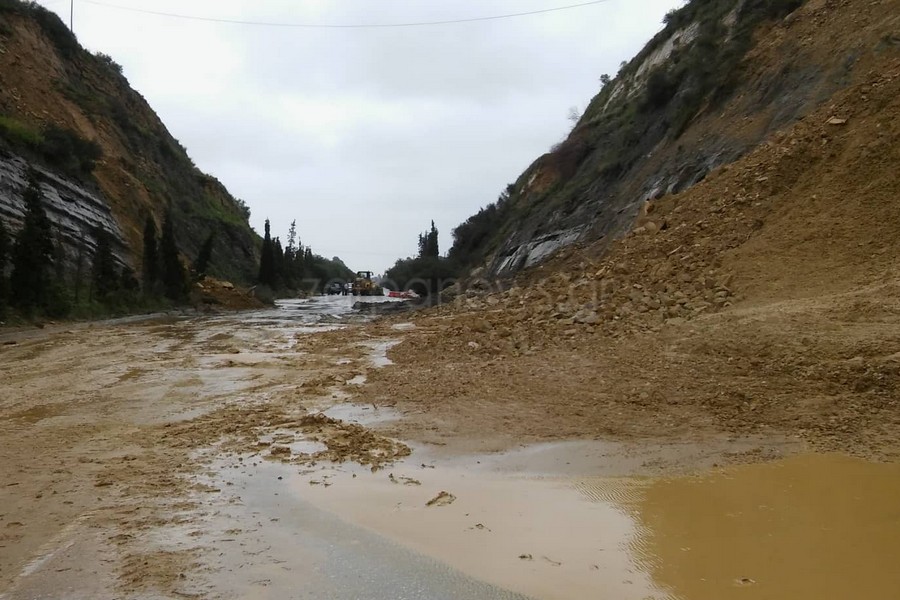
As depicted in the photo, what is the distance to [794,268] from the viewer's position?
33.7 feet

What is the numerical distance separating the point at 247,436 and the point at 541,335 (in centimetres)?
585

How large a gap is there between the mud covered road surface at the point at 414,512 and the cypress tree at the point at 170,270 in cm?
3033

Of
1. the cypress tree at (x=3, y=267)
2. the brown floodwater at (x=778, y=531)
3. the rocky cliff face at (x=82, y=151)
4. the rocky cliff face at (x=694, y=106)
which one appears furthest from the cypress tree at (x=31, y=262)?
the brown floodwater at (x=778, y=531)

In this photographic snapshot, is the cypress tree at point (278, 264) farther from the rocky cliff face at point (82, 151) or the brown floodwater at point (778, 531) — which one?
the brown floodwater at point (778, 531)

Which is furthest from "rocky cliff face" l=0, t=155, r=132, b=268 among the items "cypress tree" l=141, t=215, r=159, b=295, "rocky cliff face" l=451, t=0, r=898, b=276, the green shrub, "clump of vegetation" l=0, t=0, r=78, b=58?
"rocky cliff face" l=451, t=0, r=898, b=276

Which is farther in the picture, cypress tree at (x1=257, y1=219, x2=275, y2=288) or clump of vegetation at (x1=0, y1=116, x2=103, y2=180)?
cypress tree at (x1=257, y1=219, x2=275, y2=288)

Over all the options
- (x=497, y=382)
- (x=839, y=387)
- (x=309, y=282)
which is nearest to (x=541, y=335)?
(x=497, y=382)

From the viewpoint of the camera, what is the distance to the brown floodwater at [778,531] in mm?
3195

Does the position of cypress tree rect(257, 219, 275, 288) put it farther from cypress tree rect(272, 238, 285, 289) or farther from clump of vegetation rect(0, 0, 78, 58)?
clump of vegetation rect(0, 0, 78, 58)

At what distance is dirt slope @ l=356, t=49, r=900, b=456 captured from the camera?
6336 millimetres

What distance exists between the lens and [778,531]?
381cm

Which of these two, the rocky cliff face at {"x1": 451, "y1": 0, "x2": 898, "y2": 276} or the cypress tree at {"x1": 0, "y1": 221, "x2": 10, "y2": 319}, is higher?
the rocky cliff face at {"x1": 451, "y1": 0, "x2": 898, "y2": 276}

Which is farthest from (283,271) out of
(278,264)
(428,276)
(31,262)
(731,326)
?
(731,326)

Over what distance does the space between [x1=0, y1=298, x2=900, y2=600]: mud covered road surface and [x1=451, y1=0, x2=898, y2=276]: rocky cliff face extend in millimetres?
12854
